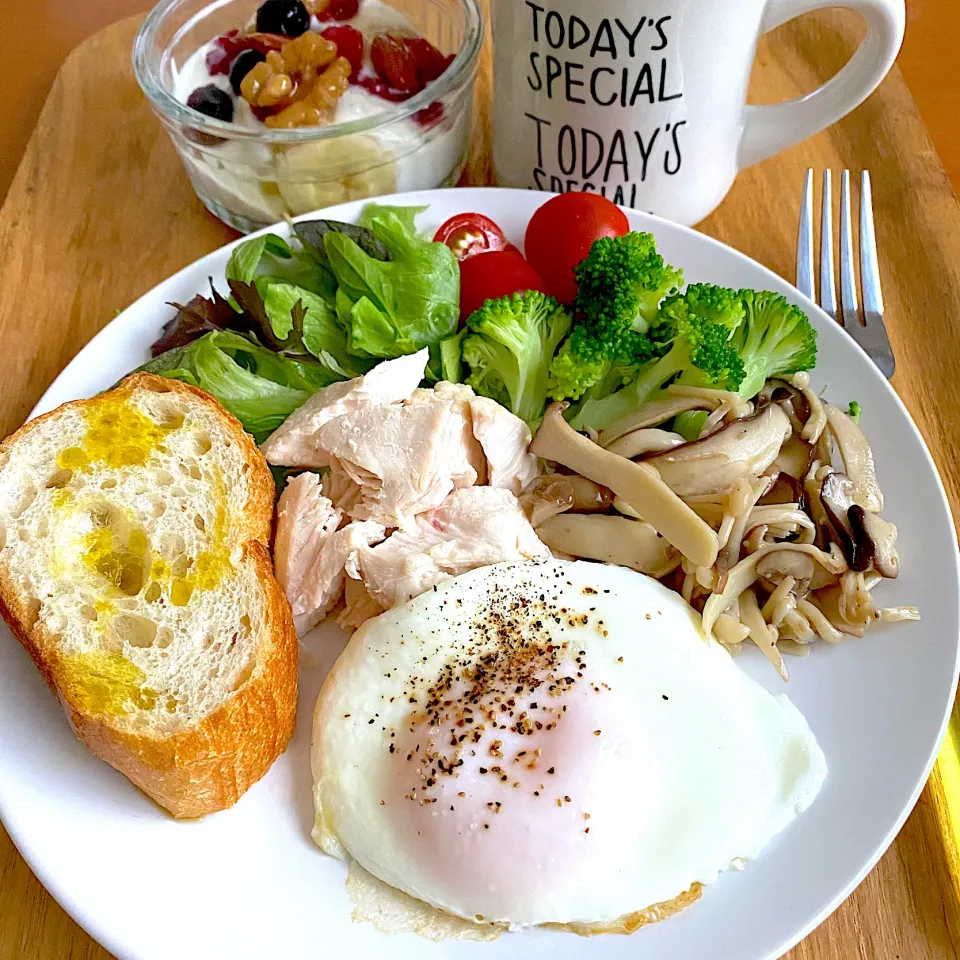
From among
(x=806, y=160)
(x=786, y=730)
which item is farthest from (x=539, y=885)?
(x=806, y=160)

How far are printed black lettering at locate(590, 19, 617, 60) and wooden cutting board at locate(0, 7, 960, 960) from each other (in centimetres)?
94

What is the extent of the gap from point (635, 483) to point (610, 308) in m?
0.45

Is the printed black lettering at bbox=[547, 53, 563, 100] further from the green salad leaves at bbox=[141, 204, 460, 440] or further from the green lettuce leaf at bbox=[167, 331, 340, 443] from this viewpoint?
the green lettuce leaf at bbox=[167, 331, 340, 443]

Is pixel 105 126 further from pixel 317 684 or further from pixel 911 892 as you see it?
pixel 911 892

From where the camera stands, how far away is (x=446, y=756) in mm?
1647

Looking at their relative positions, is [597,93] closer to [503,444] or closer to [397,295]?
[397,295]

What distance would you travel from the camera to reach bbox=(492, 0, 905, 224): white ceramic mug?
2.10m

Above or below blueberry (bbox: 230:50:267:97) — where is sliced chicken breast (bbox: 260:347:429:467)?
below

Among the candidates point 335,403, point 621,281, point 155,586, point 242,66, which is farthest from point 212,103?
point 155,586

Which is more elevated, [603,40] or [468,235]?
[603,40]

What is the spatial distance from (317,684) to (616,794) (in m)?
0.70

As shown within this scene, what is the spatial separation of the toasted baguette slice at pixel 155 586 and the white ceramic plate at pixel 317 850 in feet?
0.28

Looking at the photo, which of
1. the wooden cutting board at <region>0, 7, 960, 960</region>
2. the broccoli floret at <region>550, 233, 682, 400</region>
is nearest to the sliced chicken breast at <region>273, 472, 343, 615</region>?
the broccoli floret at <region>550, 233, 682, 400</region>

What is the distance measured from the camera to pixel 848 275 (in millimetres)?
2555
